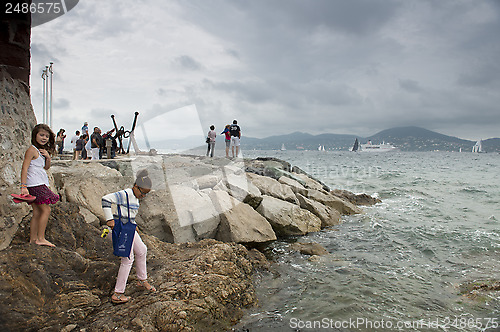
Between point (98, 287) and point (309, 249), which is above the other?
point (98, 287)

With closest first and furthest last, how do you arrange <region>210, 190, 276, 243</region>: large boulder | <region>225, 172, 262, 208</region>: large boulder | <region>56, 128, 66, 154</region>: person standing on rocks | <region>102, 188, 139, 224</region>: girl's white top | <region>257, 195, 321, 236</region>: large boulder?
<region>102, 188, 139, 224</region>: girl's white top < <region>210, 190, 276, 243</region>: large boulder < <region>257, 195, 321, 236</region>: large boulder < <region>225, 172, 262, 208</region>: large boulder < <region>56, 128, 66, 154</region>: person standing on rocks

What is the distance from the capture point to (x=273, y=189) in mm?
11484

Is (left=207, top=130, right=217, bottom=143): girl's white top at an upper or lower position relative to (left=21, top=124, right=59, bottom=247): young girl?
upper

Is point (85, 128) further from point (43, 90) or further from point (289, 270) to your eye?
point (289, 270)

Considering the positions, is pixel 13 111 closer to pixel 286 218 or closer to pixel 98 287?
pixel 98 287

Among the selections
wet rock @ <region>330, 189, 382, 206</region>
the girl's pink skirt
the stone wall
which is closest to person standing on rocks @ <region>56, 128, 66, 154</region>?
the stone wall

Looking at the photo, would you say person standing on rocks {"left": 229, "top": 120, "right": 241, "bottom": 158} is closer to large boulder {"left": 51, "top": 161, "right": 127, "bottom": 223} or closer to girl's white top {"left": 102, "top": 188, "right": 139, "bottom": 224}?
large boulder {"left": 51, "top": 161, "right": 127, "bottom": 223}

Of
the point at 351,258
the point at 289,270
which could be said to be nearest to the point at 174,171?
the point at 289,270

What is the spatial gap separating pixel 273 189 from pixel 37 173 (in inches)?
323

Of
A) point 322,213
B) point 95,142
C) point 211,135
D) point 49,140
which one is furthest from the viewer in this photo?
point 211,135

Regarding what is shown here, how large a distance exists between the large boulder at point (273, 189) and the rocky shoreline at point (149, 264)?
2.49 metres

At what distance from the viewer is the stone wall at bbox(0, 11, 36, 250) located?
14.5 feet

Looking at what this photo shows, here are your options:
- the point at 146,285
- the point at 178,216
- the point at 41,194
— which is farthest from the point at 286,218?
the point at 41,194

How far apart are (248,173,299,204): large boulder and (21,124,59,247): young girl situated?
25.1ft
